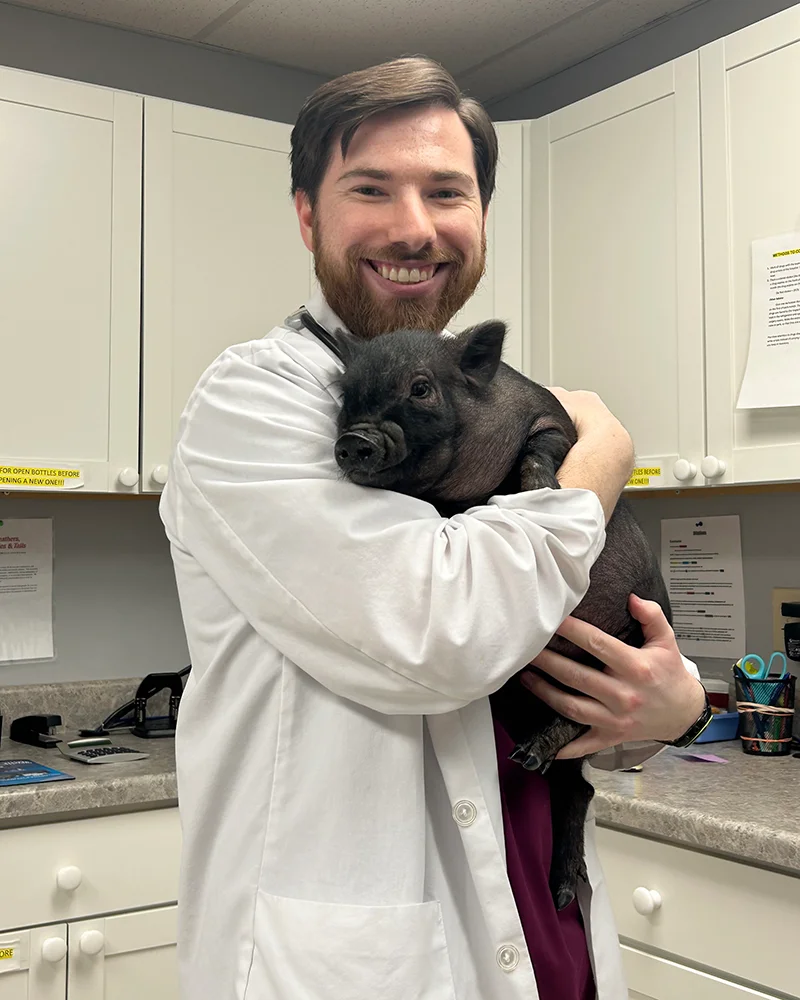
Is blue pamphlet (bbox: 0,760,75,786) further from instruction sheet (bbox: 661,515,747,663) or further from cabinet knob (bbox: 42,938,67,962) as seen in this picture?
instruction sheet (bbox: 661,515,747,663)

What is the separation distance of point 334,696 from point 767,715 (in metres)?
1.58

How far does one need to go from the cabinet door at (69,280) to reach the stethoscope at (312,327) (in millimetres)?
1365

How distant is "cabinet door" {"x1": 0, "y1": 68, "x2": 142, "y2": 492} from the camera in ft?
7.82

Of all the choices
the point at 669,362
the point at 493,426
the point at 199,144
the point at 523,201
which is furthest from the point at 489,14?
the point at 493,426

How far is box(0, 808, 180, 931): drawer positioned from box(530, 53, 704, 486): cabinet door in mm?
1294

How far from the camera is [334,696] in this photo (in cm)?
99

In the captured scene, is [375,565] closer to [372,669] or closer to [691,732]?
[372,669]

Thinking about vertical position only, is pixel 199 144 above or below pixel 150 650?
above

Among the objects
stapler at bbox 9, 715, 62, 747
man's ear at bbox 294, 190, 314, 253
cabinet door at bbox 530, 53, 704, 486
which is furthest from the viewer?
stapler at bbox 9, 715, 62, 747

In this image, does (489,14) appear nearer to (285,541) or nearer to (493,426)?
→ (493,426)

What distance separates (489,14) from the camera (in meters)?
2.90

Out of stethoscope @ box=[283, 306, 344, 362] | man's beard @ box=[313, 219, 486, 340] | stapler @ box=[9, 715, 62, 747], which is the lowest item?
stapler @ box=[9, 715, 62, 747]

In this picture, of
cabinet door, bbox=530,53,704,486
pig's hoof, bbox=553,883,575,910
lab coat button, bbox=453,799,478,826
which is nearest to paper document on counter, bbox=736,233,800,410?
cabinet door, bbox=530,53,704,486

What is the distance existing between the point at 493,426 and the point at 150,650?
211 cm
